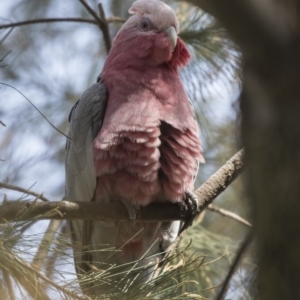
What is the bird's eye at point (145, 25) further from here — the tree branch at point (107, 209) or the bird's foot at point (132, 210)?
the bird's foot at point (132, 210)

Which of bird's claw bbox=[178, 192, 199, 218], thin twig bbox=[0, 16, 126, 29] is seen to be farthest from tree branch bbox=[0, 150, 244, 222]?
thin twig bbox=[0, 16, 126, 29]

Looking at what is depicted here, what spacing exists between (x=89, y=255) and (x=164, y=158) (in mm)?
707

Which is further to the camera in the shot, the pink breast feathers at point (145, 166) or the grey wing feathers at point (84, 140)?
the grey wing feathers at point (84, 140)

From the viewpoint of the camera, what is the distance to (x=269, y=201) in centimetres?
108

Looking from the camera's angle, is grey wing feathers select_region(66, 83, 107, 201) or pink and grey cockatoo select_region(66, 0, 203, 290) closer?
pink and grey cockatoo select_region(66, 0, 203, 290)

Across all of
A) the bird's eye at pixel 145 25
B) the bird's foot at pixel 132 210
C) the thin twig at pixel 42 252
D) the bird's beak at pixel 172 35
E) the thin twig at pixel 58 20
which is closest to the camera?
the thin twig at pixel 42 252

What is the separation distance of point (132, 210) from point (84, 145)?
24.1 inches

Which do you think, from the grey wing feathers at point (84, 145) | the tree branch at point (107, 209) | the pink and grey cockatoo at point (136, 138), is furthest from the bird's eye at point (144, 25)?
the tree branch at point (107, 209)

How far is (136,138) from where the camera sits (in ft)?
9.93

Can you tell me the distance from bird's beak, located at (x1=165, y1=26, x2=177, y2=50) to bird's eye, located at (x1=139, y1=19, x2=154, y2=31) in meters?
0.14

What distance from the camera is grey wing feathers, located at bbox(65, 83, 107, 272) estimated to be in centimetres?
323

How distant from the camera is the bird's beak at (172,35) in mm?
3449

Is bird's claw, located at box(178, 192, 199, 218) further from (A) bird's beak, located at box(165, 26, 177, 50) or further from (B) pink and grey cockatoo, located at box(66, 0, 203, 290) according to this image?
(A) bird's beak, located at box(165, 26, 177, 50)

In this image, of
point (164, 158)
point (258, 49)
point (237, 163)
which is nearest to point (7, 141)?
point (164, 158)
